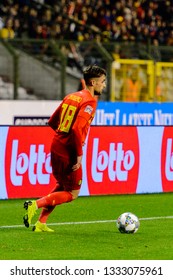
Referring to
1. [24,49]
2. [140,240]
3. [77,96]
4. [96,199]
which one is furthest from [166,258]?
[24,49]

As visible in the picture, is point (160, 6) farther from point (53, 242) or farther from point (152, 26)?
point (53, 242)

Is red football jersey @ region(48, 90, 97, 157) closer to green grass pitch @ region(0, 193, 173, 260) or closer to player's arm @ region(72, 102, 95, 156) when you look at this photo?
player's arm @ region(72, 102, 95, 156)

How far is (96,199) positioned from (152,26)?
17.0m

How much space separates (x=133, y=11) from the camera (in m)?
35.0

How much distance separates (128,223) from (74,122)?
4.89 feet

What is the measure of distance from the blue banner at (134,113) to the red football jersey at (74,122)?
1490cm

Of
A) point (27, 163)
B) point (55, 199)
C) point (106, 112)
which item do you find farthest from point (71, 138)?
point (106, 112)

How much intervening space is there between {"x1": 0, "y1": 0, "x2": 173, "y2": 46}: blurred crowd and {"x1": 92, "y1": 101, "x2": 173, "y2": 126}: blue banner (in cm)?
265

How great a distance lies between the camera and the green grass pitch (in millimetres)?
11391

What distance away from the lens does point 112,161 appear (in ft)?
62.0

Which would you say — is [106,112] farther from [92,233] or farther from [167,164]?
[92,233]

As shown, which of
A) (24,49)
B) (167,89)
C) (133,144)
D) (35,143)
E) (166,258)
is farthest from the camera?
(167,89)

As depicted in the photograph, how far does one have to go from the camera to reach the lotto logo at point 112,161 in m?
18.8

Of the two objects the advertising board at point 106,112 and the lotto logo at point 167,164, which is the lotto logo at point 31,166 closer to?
the lotto logo at point 167,164
